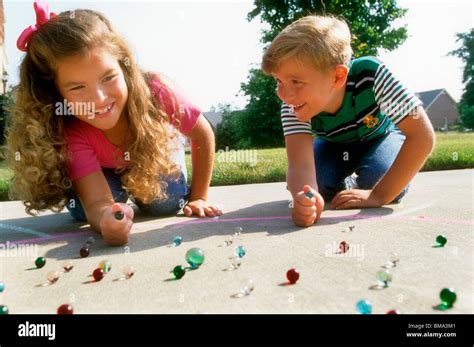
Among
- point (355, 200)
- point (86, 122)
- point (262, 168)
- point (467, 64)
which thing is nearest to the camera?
point (86, 122)

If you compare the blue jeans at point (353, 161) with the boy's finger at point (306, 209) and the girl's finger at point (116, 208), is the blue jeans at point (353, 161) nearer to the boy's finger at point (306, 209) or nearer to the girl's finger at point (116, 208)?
the boy's finger at point (306, 209)

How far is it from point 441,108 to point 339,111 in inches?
1391

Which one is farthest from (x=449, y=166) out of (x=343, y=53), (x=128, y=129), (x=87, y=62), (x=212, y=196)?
(x=87, y=62)

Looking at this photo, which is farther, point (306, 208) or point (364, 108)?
point (364, 108)

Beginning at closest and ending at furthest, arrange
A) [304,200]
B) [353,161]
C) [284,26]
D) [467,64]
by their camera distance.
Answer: [304,200] → [353,161] → [284,26] → [467,64]

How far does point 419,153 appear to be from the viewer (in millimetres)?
2293

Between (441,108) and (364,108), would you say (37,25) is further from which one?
(441,108)

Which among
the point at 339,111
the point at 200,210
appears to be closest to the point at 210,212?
the point at 200,210

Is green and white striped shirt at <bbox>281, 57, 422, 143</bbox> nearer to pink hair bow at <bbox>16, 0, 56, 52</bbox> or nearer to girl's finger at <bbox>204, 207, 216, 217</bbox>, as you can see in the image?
girl's finger at <bbox>204, 207, 216, 217</bbox>

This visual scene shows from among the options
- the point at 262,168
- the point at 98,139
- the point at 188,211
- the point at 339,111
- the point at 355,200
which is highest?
the point at 339,111

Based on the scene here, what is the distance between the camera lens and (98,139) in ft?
7.82

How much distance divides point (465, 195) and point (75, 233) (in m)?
2.26

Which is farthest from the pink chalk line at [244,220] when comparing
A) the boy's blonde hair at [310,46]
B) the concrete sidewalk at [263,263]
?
the boy's blonde hair at [310,46]
